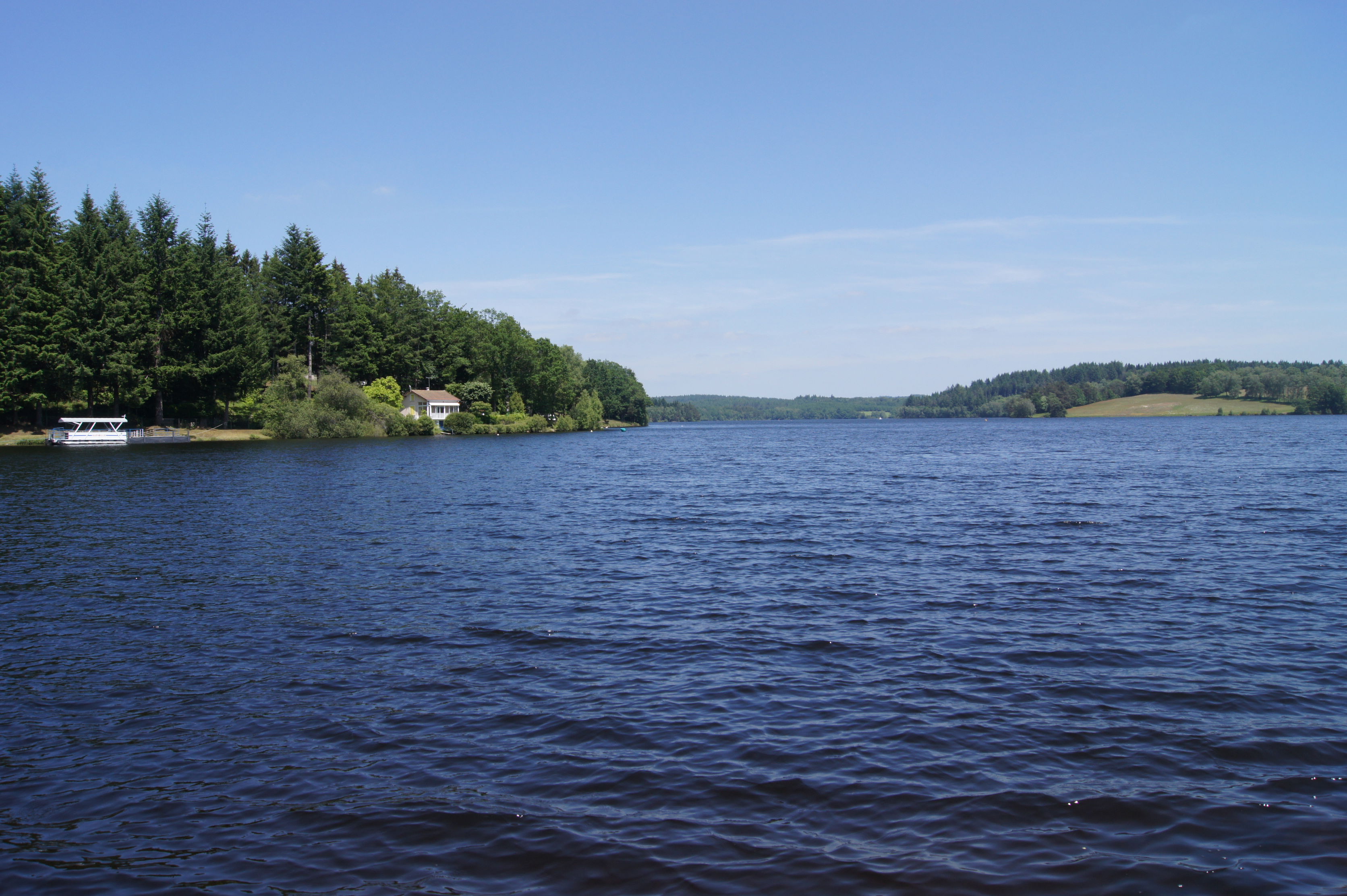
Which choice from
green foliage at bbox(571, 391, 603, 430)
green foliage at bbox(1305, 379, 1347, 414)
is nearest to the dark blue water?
green foliage at bbox(571, 391, 603, 430)

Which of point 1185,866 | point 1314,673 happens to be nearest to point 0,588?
point 1185,866

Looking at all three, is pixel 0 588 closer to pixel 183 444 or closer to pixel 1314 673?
pixel 1314 673

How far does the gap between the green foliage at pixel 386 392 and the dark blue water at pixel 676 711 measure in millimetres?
83955

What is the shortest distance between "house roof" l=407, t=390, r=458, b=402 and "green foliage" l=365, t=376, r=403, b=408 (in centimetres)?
990

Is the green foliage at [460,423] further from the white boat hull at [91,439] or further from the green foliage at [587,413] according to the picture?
the white boat hull at [91,439]

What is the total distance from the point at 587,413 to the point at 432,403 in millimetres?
44977

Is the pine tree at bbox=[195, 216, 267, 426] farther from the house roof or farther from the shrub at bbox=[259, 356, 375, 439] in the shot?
the house roof

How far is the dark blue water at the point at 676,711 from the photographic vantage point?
7.70 metres

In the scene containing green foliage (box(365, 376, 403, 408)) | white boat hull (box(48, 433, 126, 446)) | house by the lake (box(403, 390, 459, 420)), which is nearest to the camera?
white boat hull (box(48, 433, 126, 446))

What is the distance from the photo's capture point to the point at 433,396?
5037 inches

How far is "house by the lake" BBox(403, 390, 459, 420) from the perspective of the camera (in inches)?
4934

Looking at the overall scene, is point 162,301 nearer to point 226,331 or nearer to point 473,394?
point 226,331

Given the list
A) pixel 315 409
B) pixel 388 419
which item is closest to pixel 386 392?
pixel 388 419

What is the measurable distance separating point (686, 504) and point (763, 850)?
29665mm
